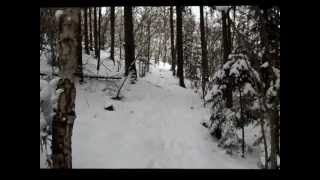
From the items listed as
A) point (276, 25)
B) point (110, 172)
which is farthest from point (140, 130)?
point (110, 172)

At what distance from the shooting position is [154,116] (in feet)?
21.2

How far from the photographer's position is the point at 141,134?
5.73m

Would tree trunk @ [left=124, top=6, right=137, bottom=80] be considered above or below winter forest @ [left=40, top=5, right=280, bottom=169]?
above

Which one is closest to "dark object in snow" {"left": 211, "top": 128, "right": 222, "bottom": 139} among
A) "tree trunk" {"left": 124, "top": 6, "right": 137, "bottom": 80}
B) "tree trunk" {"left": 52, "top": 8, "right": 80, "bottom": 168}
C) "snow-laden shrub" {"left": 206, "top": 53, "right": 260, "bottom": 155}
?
"snow-laden shrub" {"left": 206, "top": 53, "right": 260, "bottom": 155}

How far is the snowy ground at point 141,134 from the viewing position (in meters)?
5.07

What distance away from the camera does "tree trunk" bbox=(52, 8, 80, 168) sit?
2803 millimetres

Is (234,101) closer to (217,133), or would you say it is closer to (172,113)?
(217,133)

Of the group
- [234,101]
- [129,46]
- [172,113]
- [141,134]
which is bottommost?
[141,134]

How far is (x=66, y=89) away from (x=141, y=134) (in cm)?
303

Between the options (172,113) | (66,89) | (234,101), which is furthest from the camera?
(172,113)

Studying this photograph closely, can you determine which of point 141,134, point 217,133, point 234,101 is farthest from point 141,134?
point 234,101

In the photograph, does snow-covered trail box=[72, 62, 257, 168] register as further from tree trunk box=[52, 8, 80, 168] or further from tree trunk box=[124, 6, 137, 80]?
tree trunk box=[52, 8, 80, 168]

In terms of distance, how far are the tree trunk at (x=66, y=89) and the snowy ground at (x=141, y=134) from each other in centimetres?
190
